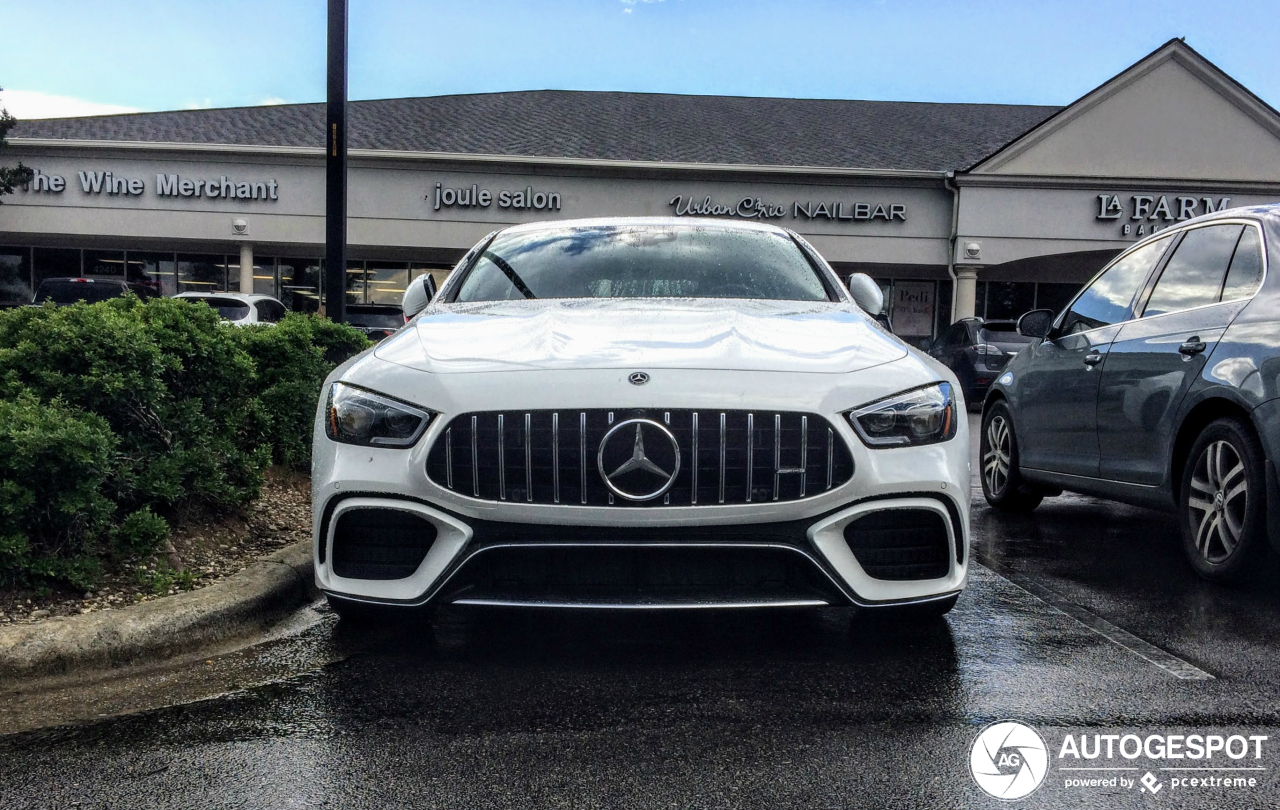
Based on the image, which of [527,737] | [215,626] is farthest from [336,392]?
[527,737]

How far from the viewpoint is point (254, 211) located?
76.0 ft

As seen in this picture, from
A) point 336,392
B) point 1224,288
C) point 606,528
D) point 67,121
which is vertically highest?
point 67,121

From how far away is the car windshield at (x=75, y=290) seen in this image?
15570 mm

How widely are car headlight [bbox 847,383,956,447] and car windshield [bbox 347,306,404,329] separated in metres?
12.7

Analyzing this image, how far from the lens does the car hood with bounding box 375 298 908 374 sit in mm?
3156

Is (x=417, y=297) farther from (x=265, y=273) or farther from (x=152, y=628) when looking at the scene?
(x=265, y=273)

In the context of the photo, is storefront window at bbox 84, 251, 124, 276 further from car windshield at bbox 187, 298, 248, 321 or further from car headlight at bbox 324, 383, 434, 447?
car headlight at bbox 324, 383, 434, 447

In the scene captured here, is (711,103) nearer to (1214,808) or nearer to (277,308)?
(277,308)

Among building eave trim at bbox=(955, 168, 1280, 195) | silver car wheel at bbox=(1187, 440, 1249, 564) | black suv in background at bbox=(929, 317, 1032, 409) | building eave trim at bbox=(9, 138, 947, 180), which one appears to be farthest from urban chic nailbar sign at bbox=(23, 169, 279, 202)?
silver car wheel at bbox=(1187, 440, 1249, 564)

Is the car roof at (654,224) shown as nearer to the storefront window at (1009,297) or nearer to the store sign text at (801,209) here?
the store sign text at (801,209)

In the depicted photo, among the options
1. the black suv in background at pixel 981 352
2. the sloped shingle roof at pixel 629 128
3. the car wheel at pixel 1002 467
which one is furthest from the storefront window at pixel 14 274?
the car wheel at pixel 1002 467

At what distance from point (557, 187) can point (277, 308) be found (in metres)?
7.93

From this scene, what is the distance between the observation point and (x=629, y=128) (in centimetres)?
2542

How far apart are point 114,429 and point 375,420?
166cm
